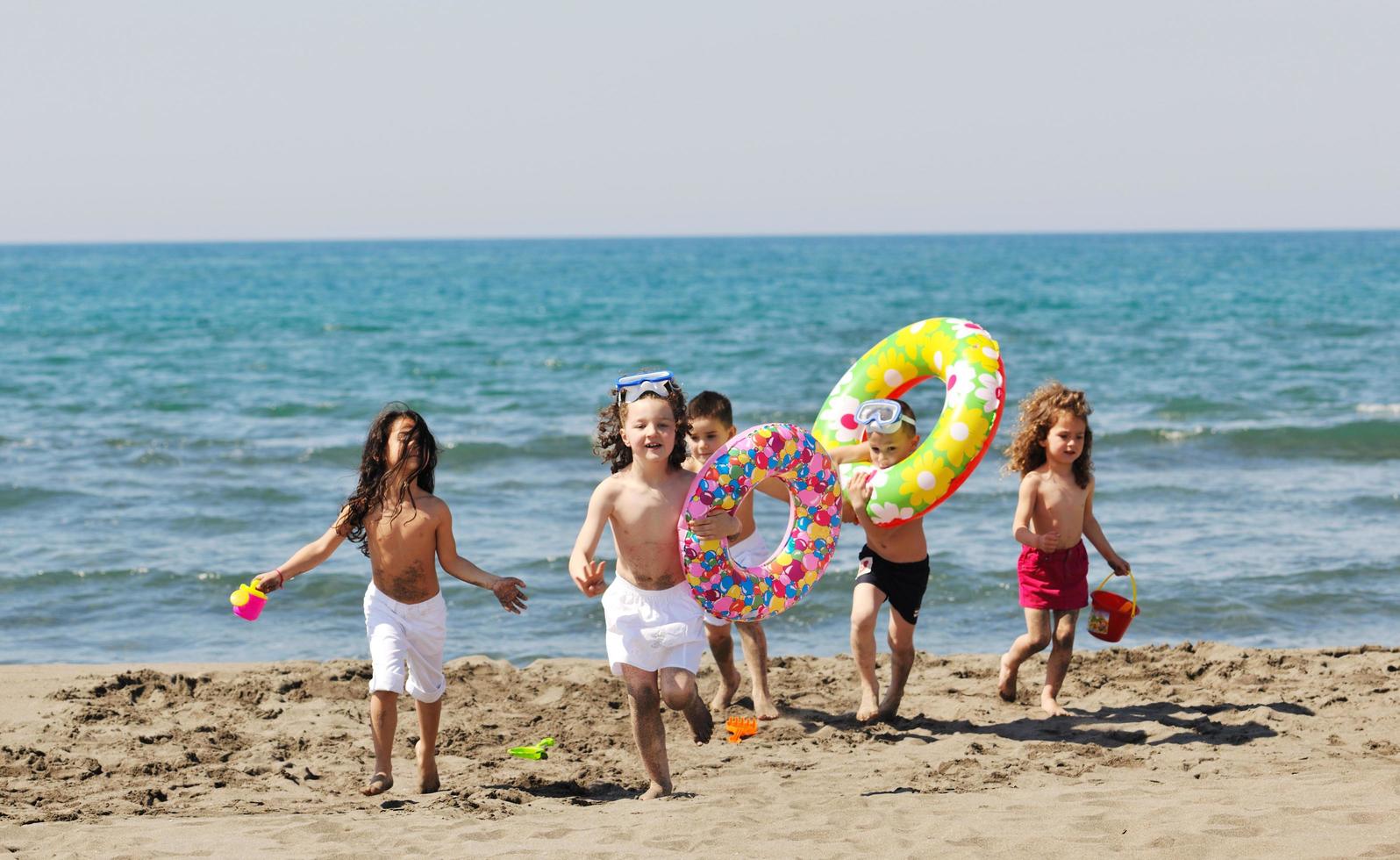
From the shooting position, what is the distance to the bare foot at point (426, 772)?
520cm

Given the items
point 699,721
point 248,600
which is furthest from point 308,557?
point 699,721

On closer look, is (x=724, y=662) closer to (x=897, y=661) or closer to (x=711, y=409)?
(x=897, y=661)

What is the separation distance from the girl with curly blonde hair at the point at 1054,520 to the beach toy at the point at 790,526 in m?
1.06

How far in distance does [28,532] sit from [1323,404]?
14653 mm

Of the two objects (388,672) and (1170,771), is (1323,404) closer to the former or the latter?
(1170,771)

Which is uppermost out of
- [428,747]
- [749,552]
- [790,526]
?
[790,526]

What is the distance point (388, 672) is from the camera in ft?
16.7

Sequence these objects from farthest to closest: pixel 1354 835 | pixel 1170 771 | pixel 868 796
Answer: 1. pixel 1170 771
2. pixel 868 796
3. pixel 1354 835

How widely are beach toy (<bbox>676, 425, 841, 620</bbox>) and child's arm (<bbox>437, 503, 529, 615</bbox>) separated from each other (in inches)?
24.5

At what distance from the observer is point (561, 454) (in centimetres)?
1452

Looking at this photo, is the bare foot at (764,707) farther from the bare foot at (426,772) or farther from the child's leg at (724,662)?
the bare foot at (426,772)

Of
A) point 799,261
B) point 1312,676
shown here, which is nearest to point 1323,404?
point 1312,676

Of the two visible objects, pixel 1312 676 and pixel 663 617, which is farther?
pixel 1312 676

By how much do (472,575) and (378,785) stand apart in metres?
0.89
